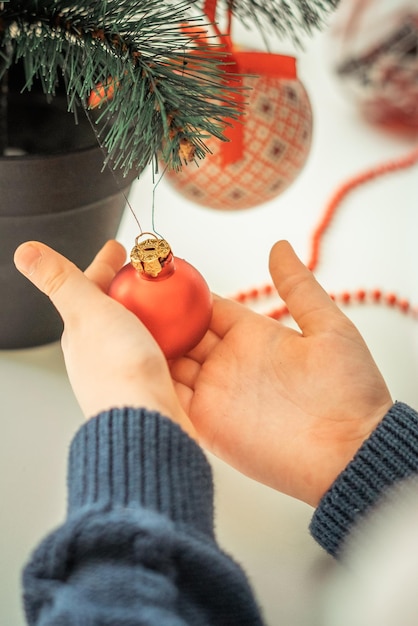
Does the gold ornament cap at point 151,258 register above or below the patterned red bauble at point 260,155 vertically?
below

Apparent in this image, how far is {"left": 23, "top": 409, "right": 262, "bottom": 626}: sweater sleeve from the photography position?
0.38 meters

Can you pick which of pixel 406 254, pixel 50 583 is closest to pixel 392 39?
pixel 406 254

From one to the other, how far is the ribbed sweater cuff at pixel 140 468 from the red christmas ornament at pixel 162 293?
0.32 feet

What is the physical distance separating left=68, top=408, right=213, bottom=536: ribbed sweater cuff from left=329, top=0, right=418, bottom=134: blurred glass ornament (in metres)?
0.72

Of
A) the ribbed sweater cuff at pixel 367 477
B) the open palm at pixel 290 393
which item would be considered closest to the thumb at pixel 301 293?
the open palm at pixel 290 393

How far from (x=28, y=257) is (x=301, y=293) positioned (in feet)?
0.75

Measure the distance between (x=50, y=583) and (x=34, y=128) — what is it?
0.45 m

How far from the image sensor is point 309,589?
1.70 ft

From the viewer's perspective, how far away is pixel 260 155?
666 millimetres

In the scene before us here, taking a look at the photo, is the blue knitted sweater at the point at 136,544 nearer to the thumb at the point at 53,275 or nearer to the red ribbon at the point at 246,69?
the thumb at the point at 53,275

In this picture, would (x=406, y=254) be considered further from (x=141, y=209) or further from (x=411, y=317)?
(x=141, y=209)

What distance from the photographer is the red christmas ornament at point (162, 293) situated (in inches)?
21.0

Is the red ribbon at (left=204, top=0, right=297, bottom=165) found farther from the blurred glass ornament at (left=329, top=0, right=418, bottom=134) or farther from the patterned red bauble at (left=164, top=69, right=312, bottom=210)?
the blurred glass ornament at (left=329, top=0, right=418, bottom=134)

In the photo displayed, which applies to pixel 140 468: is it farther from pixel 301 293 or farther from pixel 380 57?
pixel 380 57
